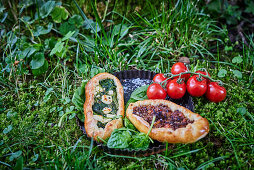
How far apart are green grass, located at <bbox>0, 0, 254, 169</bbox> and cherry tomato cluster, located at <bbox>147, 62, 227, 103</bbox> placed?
0.70 feet

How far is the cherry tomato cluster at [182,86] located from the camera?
2596 mm

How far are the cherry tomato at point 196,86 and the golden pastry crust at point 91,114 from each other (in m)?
0.89

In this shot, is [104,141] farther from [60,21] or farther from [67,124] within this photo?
[60,21]

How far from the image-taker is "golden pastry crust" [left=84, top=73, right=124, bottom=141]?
87.9 inches

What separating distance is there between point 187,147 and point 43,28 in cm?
326

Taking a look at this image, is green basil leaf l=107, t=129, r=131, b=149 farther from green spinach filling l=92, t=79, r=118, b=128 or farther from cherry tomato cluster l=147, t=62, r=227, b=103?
cherry tomato cluster l=147, t=62, r=227, b=103

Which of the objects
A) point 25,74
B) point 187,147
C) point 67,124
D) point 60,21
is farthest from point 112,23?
point 187,147

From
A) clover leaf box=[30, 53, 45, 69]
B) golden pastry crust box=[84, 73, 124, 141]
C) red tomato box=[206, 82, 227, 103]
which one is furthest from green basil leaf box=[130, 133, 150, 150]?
clover leaf box=[30, 53, 45, 69]

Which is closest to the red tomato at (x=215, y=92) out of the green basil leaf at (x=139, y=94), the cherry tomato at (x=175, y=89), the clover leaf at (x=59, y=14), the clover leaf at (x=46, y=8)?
the cherry tomato at (x=175, y=89)

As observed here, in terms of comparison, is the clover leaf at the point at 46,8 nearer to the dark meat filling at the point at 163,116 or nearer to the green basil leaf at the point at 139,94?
the green basil leaf at the point at 139,94

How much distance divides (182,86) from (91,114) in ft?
3.84

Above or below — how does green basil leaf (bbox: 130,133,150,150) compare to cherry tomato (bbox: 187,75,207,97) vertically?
below

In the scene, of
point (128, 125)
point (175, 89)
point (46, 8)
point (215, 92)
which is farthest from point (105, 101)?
point (46, 8)

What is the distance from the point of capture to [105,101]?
2.56 m
